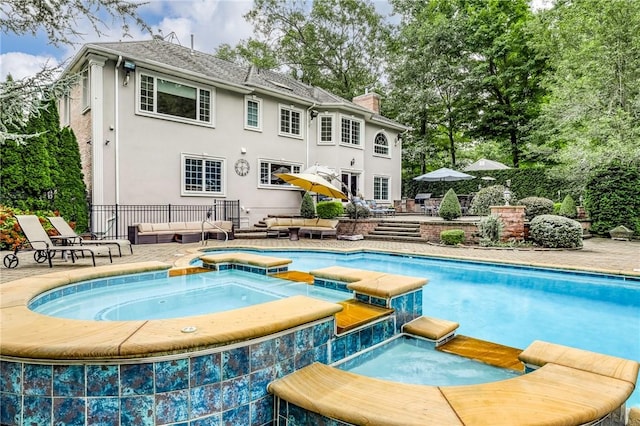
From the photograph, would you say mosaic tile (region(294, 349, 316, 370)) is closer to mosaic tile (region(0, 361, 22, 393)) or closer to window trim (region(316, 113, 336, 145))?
mosaic tile (region(0, 361, 22, 393))

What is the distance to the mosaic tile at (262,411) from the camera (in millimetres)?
2220

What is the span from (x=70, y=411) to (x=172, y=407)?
545 millimetres

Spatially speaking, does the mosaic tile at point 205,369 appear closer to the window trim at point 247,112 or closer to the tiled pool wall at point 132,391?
the tiled pool wall at point 132,391

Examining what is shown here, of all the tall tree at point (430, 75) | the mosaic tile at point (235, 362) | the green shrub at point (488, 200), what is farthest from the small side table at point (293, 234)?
the tall tree at point (430, 75)

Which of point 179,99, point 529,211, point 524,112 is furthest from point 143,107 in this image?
point 524,112

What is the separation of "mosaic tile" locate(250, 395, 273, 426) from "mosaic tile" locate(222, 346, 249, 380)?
0.78 feet

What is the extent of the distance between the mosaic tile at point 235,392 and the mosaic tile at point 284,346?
10.5 inches

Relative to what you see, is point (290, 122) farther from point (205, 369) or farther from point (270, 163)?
point (205, 369)

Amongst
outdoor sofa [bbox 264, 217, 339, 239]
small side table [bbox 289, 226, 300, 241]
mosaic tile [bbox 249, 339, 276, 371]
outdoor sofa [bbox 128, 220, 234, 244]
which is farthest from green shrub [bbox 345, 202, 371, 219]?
mosaic tile [bbox 249, 339, 276, 371]

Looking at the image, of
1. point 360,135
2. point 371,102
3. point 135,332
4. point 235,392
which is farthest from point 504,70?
point 135,332

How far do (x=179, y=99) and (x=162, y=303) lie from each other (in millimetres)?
10957

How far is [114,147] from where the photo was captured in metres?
12.0

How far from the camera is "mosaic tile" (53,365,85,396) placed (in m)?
1.96

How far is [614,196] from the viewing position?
1273 cm
